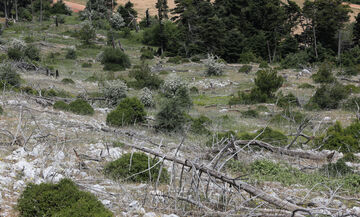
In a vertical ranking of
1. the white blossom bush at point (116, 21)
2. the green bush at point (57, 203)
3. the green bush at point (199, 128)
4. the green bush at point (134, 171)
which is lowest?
the green bush at point (199, 128)

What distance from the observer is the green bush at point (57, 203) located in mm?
3482

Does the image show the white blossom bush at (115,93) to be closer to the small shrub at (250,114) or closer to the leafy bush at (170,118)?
the leafy bush at (170,118)

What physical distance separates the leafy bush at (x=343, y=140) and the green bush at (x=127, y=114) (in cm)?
540

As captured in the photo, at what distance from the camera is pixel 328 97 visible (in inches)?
674

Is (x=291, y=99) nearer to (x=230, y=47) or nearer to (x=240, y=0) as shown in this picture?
(x=230, y=47)

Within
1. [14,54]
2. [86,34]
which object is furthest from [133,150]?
[86,34]

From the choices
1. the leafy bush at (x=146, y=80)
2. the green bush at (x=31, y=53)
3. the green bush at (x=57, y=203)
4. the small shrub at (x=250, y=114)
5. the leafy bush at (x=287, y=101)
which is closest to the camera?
the green bush at (x=57, y=203)

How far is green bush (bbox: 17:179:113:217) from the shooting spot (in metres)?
3.48

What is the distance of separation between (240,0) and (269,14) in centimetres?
633

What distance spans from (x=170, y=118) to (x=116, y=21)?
4322 centimetres

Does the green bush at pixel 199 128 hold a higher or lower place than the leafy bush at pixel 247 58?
lower

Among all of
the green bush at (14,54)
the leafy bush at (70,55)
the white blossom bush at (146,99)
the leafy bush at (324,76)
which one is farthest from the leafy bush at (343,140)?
the leafy bush at (70,55)

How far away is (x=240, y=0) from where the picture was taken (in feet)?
160

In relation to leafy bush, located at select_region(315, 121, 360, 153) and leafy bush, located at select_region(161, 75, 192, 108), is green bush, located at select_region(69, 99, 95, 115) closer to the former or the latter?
leafy bush, located at select_region(161, 75, 192, 108)
